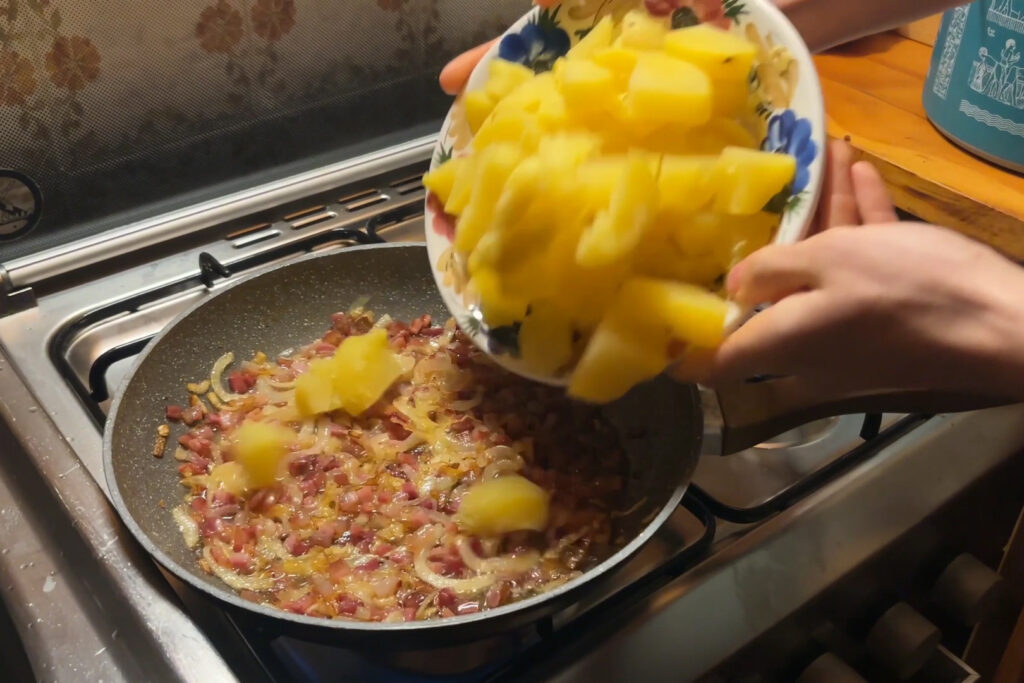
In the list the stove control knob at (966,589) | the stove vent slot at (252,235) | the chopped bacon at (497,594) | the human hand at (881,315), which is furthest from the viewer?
the stove vent slot at (252,235)

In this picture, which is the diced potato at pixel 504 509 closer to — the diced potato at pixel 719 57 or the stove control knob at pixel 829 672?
A: the stove control knob at pixel 829 672

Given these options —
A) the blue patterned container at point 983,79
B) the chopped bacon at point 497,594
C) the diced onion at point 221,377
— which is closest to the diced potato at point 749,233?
the chopped bacon at point 497,594

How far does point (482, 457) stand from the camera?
86 centimetres

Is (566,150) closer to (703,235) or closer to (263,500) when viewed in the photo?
(703,235)

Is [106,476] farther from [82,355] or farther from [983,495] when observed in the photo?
[983,495]

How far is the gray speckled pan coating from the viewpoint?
614 millimetres

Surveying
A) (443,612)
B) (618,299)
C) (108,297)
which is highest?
(618,299)

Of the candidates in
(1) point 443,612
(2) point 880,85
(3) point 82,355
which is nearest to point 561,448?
(1) point 443,612

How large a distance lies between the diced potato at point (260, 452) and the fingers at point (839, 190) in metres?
0.55

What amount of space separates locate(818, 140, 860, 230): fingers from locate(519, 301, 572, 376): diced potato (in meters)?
0.23

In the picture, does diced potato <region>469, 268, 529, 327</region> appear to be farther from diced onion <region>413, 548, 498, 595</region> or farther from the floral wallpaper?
the floral wallpaper

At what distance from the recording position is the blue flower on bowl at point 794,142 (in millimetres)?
670

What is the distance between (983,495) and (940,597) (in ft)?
0.37

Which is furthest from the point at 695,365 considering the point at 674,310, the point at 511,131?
the point at 511,131
